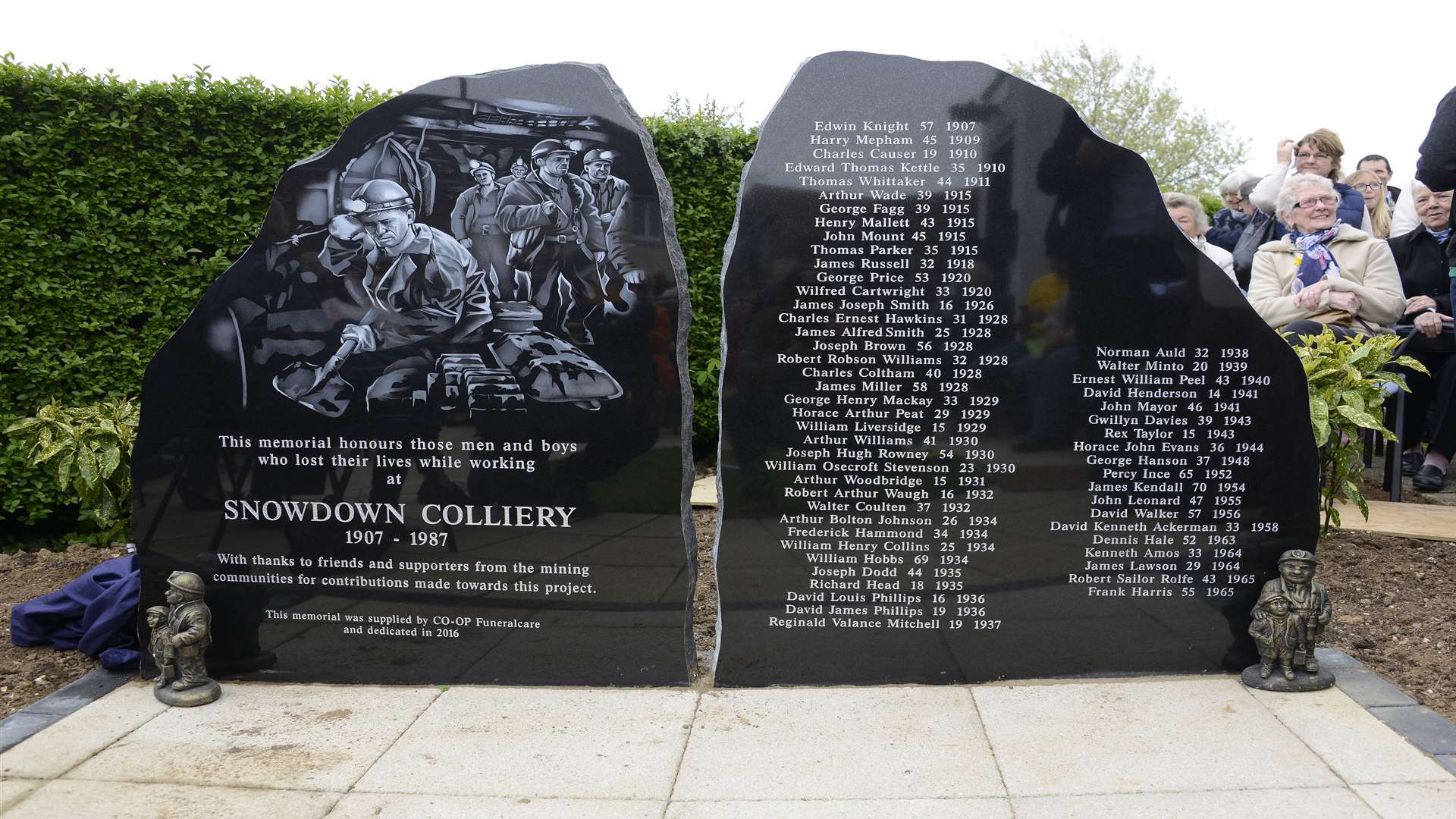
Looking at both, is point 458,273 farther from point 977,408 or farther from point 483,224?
point 977,408

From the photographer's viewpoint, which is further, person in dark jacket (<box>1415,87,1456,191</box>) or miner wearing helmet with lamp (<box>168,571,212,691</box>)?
person in dark jacket (<box>1415,87,1456,191</box>)

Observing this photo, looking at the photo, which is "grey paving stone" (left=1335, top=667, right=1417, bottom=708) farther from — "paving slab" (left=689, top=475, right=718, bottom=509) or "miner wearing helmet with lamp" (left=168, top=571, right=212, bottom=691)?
"miner wearing helmet with lamp" (left=168, top=571, right=212, bottom=691)

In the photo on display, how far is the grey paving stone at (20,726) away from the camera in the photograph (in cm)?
363

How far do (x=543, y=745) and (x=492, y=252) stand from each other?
2.02 m

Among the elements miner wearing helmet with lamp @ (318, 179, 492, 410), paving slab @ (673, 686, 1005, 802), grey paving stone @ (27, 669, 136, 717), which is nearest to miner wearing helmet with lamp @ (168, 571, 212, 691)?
grey paving stone @ (27, 669, 136, 717)

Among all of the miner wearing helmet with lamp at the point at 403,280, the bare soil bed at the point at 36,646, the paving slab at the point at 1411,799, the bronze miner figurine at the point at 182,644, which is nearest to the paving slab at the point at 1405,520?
the paving slab at the point at 1411,799

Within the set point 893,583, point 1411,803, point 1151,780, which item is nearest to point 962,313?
point 893,583

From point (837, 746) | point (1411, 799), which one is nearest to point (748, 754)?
point (837, 746)

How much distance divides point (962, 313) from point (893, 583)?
121cm

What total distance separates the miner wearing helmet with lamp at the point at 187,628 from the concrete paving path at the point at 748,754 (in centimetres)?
15

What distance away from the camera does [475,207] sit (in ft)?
13.5

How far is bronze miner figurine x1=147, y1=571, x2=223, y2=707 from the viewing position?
4000 mm

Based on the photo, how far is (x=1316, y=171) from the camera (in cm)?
691

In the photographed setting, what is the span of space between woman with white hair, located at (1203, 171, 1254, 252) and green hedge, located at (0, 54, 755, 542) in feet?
24.5
